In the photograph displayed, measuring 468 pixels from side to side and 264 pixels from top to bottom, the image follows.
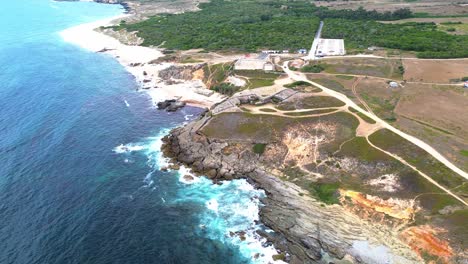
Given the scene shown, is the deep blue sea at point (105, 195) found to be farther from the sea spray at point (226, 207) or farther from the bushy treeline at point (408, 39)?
the bushy treeline at point (408, 39)

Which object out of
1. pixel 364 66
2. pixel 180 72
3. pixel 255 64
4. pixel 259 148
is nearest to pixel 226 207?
pixel 259 148

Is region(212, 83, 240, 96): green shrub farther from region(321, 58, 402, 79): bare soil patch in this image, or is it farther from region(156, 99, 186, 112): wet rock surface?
region(321, 58, 402, 79): bare soil patch

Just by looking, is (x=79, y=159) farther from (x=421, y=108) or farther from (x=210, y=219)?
(x=421, y=108)

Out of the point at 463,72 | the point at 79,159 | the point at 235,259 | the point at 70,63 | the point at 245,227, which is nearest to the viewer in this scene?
the point at 235,259

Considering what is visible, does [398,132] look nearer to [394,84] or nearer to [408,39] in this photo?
[394,84]

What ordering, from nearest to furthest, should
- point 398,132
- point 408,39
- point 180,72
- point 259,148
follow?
1. point 398,132
2. point 259,148
3. point 180,72
4. point 408,39

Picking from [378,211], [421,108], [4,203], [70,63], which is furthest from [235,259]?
[70,63]
